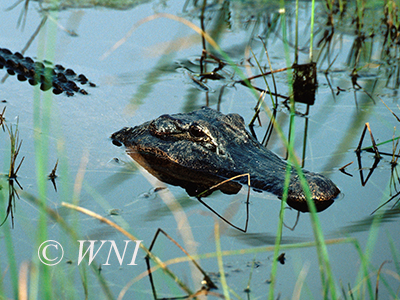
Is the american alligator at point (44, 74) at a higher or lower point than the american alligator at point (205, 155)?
higher

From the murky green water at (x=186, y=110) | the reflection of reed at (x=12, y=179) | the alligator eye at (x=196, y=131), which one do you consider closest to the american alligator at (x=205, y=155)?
the alligator eye at (x=196, y=131)

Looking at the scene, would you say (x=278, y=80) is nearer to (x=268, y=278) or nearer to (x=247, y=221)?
(x=247, y=221)

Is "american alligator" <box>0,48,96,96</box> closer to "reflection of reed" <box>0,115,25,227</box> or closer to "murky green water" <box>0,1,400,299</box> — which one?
"murky green water" <box>0,1,400,299</box>

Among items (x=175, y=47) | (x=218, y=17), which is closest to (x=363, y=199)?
(x=175, y=47)

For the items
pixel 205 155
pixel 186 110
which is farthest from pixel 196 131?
pixel 186 110

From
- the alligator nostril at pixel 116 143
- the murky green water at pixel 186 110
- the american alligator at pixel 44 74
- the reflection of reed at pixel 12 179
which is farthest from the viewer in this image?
the american alligator at pixel 44 74

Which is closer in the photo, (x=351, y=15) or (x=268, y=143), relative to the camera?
(x=268, y=143)

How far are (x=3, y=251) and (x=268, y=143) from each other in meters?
2.57

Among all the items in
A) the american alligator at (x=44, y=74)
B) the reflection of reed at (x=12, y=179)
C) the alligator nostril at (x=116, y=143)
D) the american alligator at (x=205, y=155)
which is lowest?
the reflection of reed at (x=12, y=179)

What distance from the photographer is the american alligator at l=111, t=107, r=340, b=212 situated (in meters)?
3.76

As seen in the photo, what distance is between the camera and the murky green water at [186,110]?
2.76 m

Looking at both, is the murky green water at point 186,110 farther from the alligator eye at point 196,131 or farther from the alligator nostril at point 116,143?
the alligator eye at point 196,131

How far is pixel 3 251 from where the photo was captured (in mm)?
2777

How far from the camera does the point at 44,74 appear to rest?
5.54m
